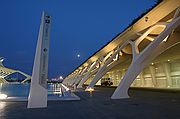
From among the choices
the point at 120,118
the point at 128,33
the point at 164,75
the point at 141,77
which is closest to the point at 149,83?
the point at 141,77

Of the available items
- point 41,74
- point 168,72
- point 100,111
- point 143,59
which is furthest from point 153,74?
point 100,111

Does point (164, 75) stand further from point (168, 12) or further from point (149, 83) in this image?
point (168, 12)

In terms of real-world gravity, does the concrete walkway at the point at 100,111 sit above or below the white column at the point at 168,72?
below

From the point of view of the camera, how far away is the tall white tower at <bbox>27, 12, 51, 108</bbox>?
1262cm

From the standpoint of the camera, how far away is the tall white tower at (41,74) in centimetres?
1262

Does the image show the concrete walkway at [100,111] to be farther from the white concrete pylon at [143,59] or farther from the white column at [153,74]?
the white column at [153,74]

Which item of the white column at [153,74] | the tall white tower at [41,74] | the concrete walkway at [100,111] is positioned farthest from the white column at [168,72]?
the tall white tower at [41,74]

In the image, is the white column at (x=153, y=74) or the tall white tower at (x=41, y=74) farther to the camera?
the white column at (x=153, y=74)

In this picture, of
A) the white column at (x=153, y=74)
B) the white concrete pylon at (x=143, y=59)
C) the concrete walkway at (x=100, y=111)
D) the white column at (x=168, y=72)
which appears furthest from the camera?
the white column at (x=153, y=74)

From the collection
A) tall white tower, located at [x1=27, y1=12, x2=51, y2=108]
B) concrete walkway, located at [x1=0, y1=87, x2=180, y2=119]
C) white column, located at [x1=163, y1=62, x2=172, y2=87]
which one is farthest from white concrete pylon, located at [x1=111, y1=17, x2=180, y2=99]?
white column, located at [x1=163, y1=62, x2=172, y2=87]

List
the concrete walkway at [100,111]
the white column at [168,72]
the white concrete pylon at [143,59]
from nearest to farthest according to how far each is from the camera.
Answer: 1. the concrete walkway at [100,111]
2. the white concrete pylon at [143,59]
3. the white column at [168,72]

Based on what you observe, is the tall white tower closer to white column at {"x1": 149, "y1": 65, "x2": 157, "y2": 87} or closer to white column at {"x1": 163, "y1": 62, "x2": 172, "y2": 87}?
white column at {"x1": 163, "y1": 62, "x2": 172, "y2": 87}

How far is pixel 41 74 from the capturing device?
12969 mm

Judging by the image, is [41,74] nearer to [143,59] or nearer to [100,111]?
[100,111]
